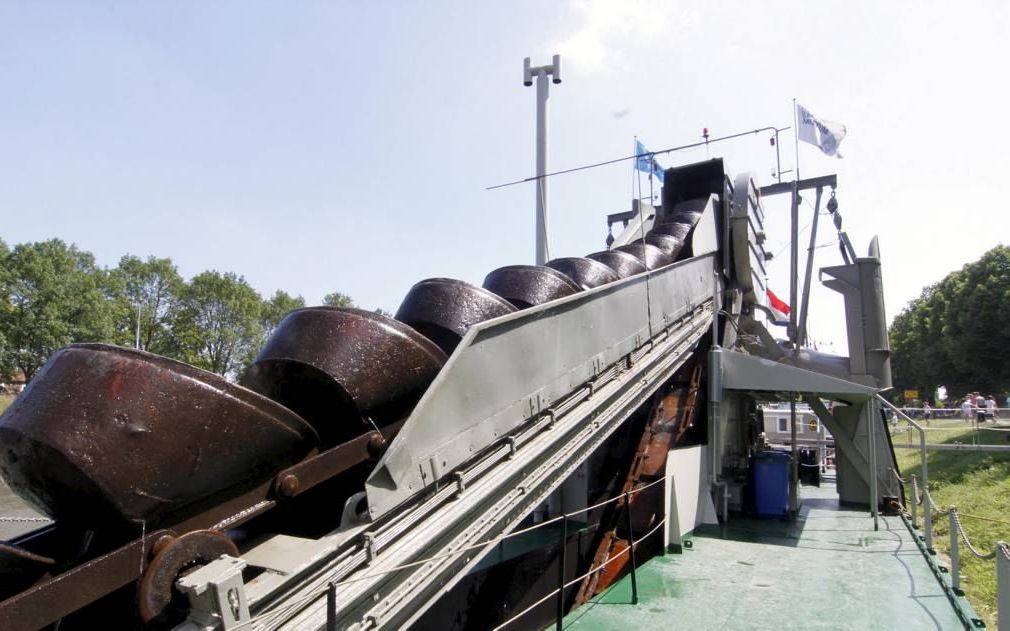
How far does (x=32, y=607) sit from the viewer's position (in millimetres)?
1862

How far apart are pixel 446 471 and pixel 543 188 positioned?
24.1ft

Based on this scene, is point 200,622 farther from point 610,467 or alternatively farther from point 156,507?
point 610,467

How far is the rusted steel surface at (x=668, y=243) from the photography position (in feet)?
25.5

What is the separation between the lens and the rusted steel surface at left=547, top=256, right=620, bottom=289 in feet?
17.1

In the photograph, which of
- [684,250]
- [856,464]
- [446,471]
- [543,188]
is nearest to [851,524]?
[856,464]

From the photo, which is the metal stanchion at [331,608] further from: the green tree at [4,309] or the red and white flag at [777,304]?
the green tree at [4,309]

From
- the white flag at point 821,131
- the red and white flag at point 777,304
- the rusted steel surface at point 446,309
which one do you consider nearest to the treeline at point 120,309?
the red and white flag at point 777,304

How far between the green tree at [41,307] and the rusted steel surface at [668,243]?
36.0 meters

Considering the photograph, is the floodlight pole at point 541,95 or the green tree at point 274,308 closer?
the floodlight pole at point 541,95

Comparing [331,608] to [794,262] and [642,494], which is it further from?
[794,262]

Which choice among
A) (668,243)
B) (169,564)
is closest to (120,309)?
(668,243)

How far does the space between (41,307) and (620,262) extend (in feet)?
129

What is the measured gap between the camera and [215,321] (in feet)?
133

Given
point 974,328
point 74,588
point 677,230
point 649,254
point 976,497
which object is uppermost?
point 974,328
